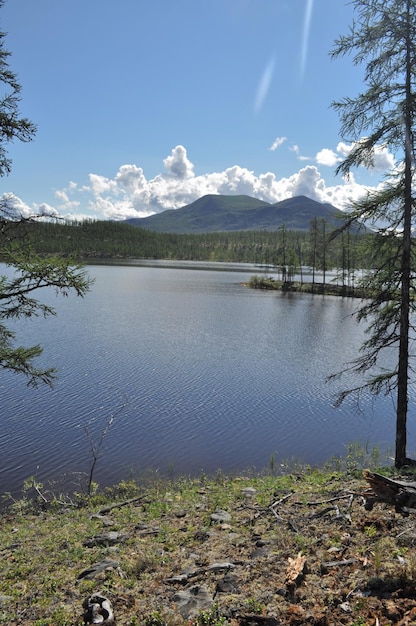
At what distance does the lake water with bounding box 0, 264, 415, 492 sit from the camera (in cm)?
1700

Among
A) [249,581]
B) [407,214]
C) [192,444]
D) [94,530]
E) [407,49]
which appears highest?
[407,49]

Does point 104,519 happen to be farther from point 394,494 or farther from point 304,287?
point 304,287

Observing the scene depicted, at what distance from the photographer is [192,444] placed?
18219 millimetres

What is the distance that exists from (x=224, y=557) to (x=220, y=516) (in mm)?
2398

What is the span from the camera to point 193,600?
19.8 ft

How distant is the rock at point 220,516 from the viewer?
9590 mm

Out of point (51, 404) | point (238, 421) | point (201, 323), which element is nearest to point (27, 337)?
point (51, 404)

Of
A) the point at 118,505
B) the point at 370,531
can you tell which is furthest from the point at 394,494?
the point at 118,505

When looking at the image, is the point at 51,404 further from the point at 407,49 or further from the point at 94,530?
the point at 407,49

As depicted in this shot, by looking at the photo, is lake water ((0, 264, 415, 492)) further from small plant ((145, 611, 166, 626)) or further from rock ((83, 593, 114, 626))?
small plant ((145, 611, 166, 626))

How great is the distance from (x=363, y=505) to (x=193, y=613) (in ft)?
14.5

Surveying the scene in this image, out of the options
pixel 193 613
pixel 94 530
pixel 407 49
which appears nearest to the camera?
pixel 193 613

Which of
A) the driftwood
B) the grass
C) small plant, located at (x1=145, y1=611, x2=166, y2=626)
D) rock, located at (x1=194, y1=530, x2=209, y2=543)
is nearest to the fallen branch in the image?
the grass

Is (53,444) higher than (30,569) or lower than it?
lower
